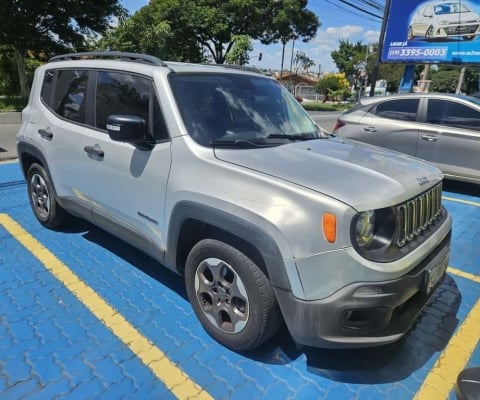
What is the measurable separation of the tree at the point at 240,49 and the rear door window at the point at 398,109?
742 inches

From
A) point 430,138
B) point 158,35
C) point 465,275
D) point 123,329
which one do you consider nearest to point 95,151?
point 123,329

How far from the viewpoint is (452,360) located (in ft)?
8.70

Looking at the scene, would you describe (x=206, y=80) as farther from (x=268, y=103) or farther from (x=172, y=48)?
(x=172, y=48)

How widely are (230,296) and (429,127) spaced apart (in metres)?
5.55

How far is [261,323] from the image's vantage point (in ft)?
7.68

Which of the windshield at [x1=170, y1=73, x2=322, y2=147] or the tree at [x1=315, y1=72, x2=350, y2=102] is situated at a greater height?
the windshield at [x1=170, y1=73, x2=322, y2=147]

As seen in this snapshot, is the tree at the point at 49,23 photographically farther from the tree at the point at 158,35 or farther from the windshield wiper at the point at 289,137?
the windshield wiper at the point at 289,137

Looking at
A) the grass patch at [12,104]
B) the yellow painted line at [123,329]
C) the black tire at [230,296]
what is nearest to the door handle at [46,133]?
the yellow painted line at [123,329]

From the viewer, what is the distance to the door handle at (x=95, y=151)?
3.22 m

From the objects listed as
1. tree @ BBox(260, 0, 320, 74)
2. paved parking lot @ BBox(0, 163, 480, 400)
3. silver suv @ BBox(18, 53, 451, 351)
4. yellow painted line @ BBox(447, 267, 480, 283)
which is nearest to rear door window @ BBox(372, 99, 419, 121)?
yellow painted line @ BBox(447, 267, 480, 283)

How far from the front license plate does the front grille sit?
0.23 meters

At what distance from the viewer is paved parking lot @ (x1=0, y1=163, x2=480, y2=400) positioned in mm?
2324

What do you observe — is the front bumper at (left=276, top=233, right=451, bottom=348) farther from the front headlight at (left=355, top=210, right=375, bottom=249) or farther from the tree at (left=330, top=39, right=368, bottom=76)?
the tree at (left=330, top=39, right=368, bottom=76)

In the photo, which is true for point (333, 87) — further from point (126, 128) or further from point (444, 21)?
point (126, 128)
